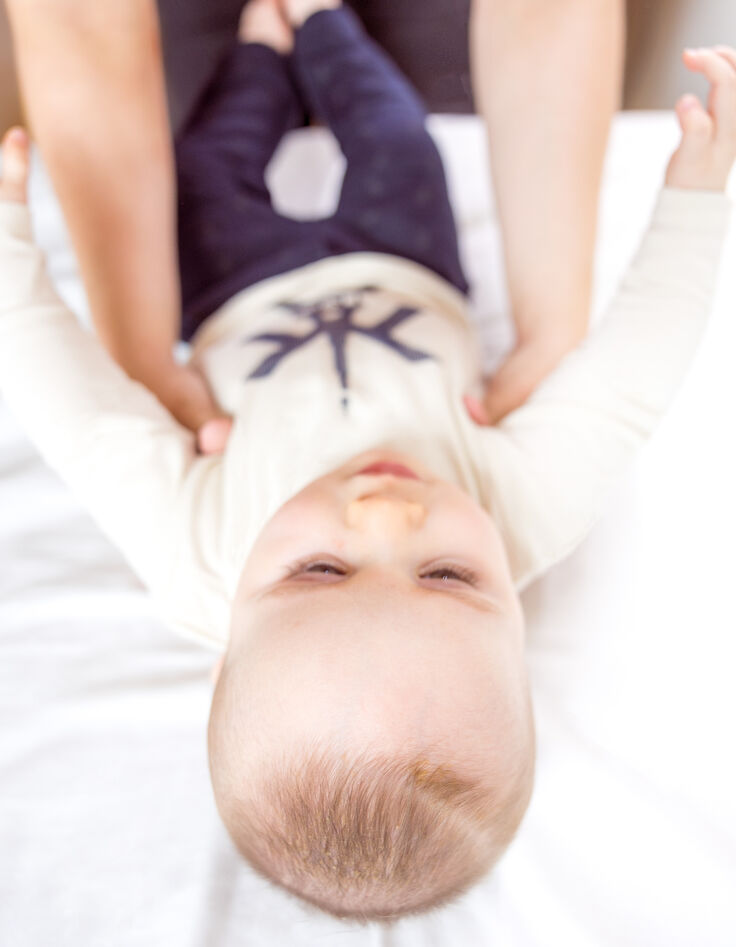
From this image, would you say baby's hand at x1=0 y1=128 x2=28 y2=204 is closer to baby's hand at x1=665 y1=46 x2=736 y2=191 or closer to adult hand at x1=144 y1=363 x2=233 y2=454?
adult hand at x1=144 y1=363 x2=233 y2=454

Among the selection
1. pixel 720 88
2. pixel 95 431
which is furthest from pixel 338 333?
pixel 720 88

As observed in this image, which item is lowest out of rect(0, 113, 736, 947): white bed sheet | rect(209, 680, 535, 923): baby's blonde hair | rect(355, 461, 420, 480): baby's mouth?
rect(0, 113, 736, 947): white bed sheet

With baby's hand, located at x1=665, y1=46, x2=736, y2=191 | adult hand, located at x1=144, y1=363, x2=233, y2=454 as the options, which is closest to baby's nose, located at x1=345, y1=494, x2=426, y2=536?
adult hand, located at x1=144, y1=363, x2=233, y2=454

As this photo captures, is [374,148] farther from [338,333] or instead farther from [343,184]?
[338,333]

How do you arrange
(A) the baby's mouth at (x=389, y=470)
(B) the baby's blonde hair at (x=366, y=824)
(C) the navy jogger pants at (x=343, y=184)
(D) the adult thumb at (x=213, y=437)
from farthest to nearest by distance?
1. (C) the navy jogger pants at (x=343, y=184)
2. (D) the adult thumb at (x=213, y=437)
3. (A) the baby's mouth at (x=389, y=470)
4. (B) the baby's blonde hair at (x=366, y=824)

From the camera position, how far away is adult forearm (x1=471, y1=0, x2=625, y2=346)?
2.04 feet

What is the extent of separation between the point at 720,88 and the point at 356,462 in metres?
0.34

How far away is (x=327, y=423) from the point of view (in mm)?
537

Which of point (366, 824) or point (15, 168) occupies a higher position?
point (15, 168)

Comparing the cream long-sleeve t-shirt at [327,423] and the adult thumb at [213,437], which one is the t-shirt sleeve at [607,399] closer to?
the cream long-sleeve t-shirt at [327,423]

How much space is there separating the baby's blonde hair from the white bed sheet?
0.05 m

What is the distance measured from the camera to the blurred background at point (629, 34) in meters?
0.61

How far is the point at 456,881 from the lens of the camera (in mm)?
398

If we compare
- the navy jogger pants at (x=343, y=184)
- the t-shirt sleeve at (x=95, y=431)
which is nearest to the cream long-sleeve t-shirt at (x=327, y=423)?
the t-shirt sleeve at (x=95, y=431)
